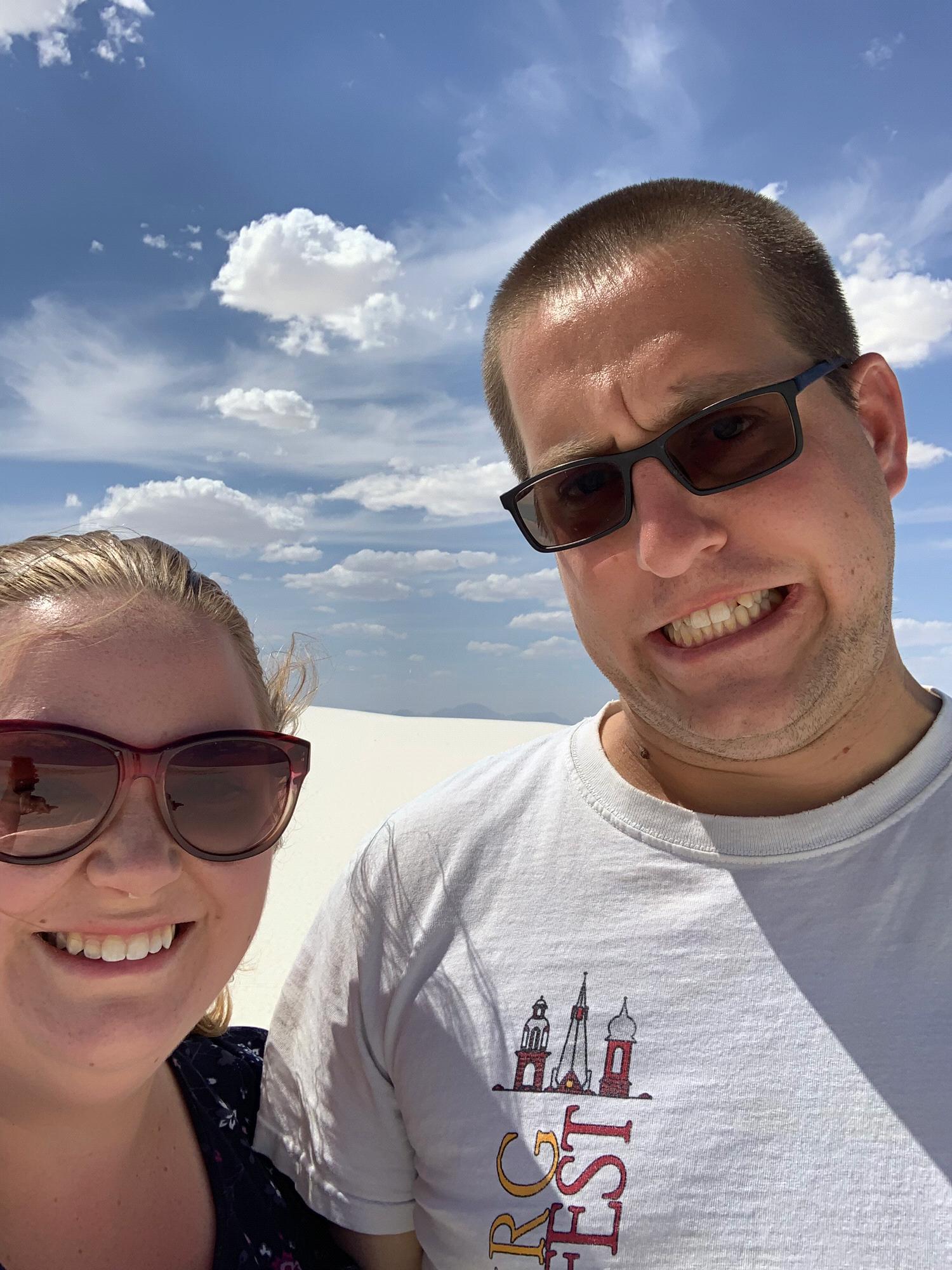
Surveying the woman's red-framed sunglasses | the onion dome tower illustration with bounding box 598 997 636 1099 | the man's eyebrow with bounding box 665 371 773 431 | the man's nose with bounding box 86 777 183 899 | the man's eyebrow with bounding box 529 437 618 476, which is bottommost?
the onion dome tower illustration with bounding box 598 997 636 1099

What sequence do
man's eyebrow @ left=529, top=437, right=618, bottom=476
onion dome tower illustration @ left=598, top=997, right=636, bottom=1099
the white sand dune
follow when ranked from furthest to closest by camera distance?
the white sand dune < man's eyebrow @ left=529, top=437, right=618, bottom=476 < onion dome tower illustration @ left=598, top=997, right=636, bottom=1099

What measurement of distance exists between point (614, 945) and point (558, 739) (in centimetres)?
54

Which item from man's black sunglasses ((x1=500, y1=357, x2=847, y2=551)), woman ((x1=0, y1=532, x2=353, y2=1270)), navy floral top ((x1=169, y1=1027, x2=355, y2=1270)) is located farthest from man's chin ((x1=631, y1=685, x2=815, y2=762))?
navy floral top ((x1=169, y1=1027, x2=355, y2=1270))

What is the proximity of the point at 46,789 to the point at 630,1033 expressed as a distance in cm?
101

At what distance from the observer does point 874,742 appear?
1736mm

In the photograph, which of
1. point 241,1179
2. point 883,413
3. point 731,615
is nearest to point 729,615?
point 731,615

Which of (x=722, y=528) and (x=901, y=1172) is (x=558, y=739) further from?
(x=901, y=1172)

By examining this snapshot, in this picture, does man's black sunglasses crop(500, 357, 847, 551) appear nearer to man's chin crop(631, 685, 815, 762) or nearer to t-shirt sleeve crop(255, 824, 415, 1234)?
man's chin crop(631, 685, 815, 762)

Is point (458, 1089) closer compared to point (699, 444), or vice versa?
point (458, 1089)

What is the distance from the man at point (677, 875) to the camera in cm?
141

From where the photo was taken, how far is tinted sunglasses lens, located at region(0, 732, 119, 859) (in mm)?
1383

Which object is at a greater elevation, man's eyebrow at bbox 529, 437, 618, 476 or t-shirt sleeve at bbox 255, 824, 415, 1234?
man's eyebrow at bbox 529, 437, 618, 476

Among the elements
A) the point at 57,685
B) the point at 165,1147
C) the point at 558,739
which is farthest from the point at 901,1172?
the point at 57,685

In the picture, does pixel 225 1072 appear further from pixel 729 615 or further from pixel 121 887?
pixel 729 615
